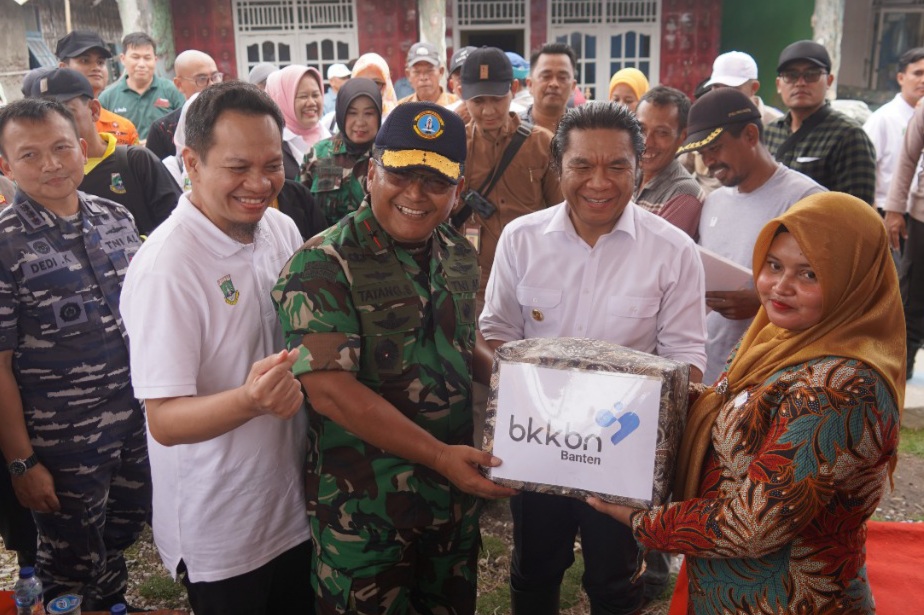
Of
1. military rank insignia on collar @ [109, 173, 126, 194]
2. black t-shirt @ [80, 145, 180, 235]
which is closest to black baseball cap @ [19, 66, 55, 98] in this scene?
black t-shirt @ [80, 145, 180, 235]

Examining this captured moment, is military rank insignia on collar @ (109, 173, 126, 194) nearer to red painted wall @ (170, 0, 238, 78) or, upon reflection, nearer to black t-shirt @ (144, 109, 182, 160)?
black t-shirt @ (144, 109, 182, 160)

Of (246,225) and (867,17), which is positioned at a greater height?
(867,17)

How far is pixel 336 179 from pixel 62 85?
1.42m

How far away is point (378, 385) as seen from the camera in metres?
2.04

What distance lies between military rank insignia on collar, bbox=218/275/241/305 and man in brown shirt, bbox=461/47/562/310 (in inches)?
84.3

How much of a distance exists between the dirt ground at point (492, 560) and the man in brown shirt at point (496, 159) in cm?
129

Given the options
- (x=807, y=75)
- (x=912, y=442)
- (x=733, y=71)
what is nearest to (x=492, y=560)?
(x=912, y=442)

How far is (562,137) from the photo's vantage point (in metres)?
2.48

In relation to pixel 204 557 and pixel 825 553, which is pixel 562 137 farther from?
pixel 204 557

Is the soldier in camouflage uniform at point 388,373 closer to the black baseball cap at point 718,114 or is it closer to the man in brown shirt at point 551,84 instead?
the black baseball cap at point 718,114

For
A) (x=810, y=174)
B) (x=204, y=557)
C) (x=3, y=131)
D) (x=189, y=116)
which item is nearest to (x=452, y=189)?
(x=189, y=116)

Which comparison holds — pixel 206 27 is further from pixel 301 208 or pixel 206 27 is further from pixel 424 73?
pixel 301 208

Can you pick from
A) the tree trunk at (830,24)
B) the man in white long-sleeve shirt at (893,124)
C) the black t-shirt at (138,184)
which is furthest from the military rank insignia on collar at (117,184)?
the tree trunk at (830,24)

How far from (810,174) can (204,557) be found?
3.70 m
